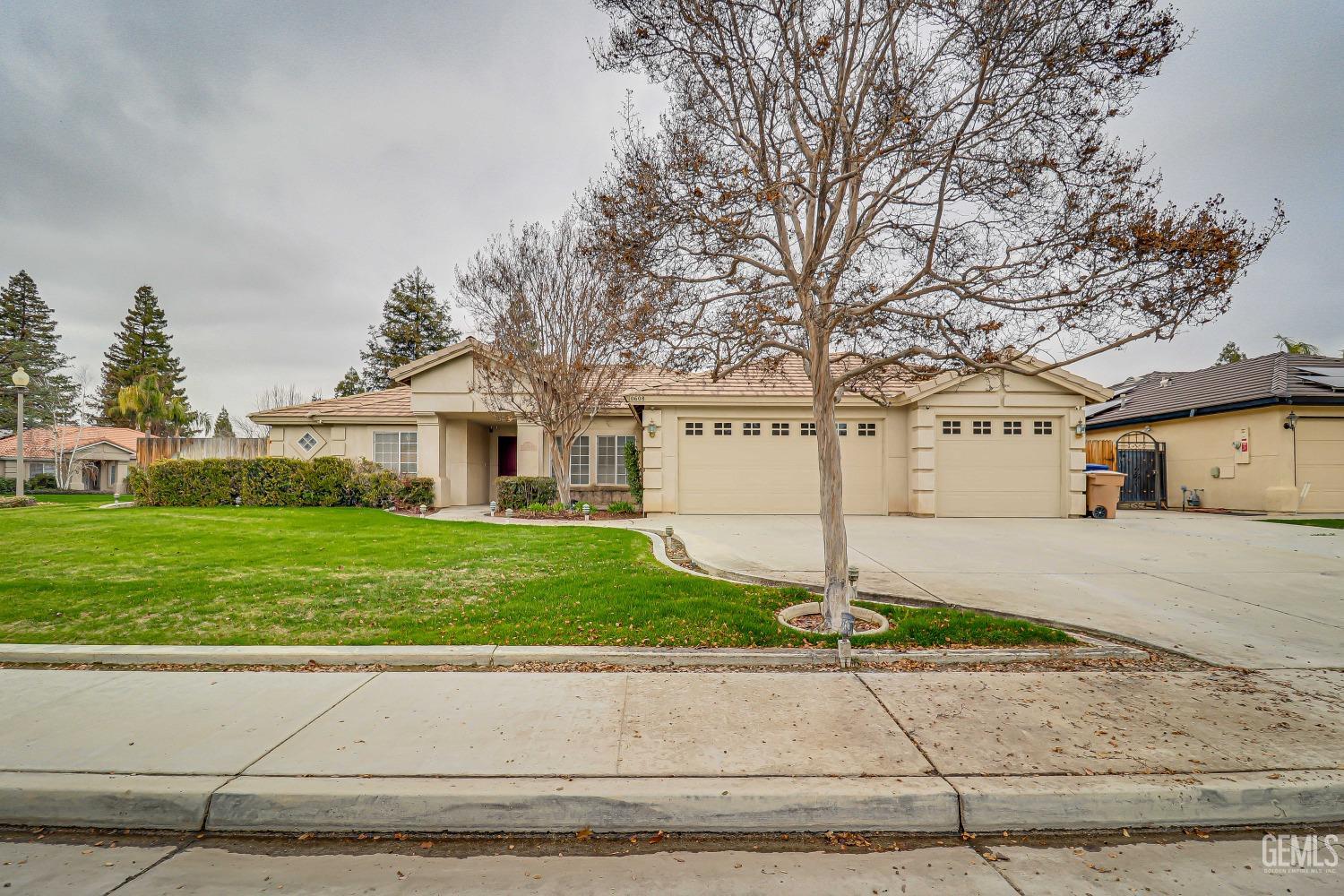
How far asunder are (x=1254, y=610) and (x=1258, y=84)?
860 centimetres

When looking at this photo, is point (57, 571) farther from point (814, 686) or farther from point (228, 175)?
point (228, 175)

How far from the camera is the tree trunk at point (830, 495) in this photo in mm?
Answer: 5305

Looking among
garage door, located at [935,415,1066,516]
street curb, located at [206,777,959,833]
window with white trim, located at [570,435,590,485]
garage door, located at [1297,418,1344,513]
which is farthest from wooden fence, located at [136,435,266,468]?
garage door, located at [1297,418,1344,513]

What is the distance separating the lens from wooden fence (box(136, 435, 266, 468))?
18297 millimetres

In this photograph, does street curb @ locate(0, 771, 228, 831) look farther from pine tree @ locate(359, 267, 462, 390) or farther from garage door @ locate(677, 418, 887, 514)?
pine tree @ locate(359, 267, 462, 390)

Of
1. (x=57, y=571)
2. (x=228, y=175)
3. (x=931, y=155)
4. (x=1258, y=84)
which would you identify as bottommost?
(x=57, y=571)

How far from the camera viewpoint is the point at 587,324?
553 inches

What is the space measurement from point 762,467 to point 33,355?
5031 centimetres

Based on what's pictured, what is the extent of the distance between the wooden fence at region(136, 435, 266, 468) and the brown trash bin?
26043mm

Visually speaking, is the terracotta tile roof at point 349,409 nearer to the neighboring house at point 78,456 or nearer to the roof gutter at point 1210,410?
the neighboring house at point 78,456

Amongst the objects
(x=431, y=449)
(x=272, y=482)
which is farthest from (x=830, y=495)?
(x=272, y=482)

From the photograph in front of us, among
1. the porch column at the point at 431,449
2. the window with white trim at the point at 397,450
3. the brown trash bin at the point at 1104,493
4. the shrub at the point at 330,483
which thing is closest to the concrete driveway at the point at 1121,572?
the brown trash bin at the point at 1104,493

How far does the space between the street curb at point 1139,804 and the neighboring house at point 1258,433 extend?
60.5 ft

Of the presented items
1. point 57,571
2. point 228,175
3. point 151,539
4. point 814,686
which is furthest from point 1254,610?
point 228,175
